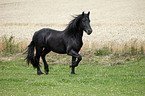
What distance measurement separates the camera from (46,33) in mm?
11344

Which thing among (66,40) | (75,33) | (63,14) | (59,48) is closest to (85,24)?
(75,33)

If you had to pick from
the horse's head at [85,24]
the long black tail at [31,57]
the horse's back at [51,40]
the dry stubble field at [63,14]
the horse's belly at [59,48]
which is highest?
the dry stubble field at [63,14]

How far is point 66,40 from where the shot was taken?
10602 mm

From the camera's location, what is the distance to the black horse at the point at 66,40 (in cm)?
1020

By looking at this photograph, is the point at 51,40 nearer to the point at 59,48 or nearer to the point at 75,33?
the point at 59,48

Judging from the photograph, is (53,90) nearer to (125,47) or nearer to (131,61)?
(131,61)

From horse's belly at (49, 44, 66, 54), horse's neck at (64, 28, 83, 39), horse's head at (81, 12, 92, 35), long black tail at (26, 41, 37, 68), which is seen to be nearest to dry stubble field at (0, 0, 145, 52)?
long black tail at (26, 41, 37, 68)

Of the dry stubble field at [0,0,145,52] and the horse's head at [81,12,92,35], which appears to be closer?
the horse's head at [81,12,92,35]

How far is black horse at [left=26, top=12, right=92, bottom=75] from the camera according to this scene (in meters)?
10.2

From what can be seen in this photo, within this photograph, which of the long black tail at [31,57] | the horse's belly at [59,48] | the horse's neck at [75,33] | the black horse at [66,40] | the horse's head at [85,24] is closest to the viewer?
the horse's head at [85,24]

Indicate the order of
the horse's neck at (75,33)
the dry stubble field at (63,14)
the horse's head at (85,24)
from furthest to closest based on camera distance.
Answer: the dry stubble field at (63,14), the horse's neck at (75,33), the horse's head at (85,24)

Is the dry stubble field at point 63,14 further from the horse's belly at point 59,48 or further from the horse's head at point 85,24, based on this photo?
the horse's head at point 85,24

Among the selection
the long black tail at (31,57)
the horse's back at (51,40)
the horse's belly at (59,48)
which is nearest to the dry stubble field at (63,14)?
the long black tail at (31,57)

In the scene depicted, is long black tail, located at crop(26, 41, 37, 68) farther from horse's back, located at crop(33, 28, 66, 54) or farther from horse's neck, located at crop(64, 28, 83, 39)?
horse's neck, located at crop(64, 28, 83, 39)
